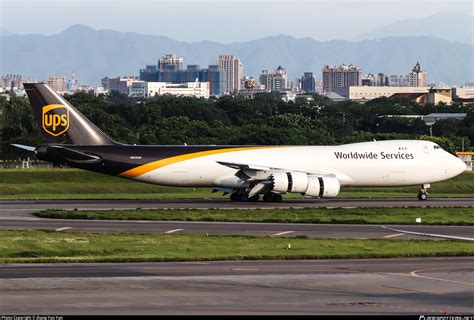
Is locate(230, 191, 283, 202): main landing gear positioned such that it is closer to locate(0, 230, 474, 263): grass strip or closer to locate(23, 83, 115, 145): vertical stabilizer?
locate(23, 83, 115, 145): vertical stabilizer

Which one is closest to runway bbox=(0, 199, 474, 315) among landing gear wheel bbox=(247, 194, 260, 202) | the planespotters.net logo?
the planespotters.net logo

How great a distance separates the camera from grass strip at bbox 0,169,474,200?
79750mm

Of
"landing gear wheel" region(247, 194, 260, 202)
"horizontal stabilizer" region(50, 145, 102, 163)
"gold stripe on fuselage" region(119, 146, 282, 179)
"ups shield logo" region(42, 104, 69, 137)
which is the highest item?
"ups shield logo" region(42, 104, 69, 137)

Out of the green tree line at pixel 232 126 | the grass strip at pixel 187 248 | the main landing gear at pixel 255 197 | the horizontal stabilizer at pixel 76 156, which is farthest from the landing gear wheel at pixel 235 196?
the green tree line at pixel 232 126

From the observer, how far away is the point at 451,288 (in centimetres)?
3045

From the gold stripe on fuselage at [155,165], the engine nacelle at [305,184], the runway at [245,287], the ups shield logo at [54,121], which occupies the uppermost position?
the ups shield logo at [54,121]

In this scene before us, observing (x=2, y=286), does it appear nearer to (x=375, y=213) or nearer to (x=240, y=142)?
(x=375, y=213)

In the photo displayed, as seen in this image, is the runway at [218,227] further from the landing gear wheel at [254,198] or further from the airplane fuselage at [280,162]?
the landing gear wheel at [254,198]

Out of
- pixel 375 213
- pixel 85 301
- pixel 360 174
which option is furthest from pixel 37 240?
pixel 360 174

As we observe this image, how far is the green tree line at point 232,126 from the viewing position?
126044mm

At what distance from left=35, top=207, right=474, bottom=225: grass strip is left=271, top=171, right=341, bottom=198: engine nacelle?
20.6 ft

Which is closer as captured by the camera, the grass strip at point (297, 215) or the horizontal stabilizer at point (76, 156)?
the grass strip at point (297, 215)

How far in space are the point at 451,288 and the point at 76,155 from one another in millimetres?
40586

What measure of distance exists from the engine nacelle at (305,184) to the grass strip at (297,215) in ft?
20.6
